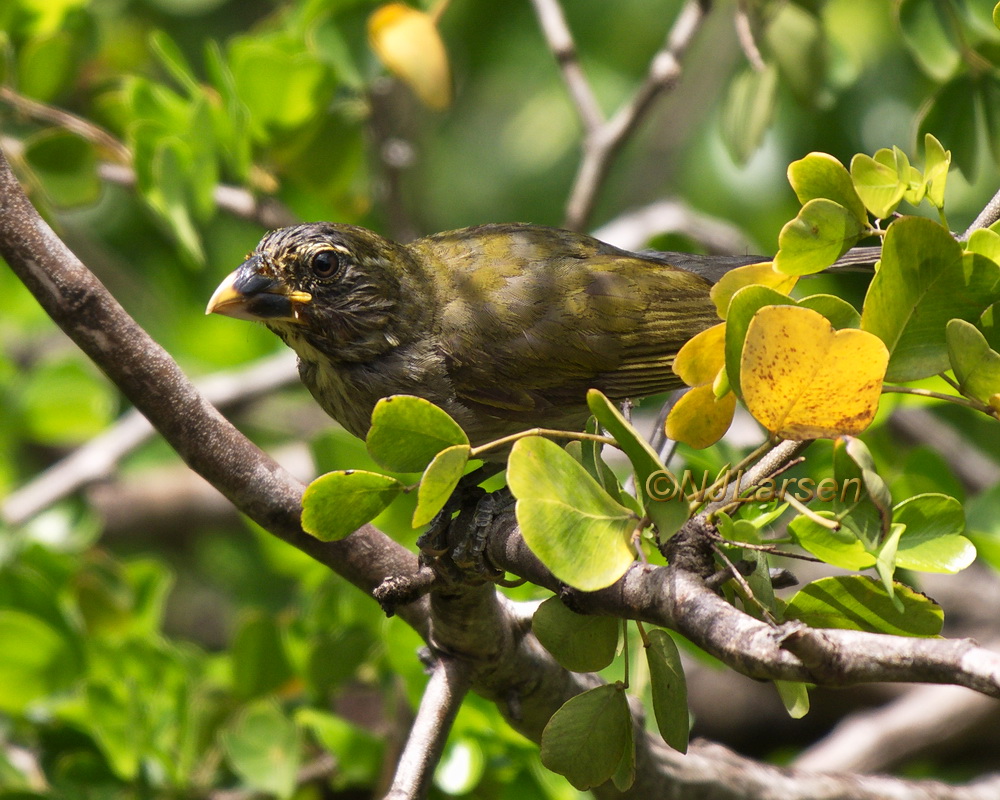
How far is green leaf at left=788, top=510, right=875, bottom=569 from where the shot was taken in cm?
148

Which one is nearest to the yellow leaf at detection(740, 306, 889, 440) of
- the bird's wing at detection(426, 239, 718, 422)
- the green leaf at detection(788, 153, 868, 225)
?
the green leaf at detection(788, 153, 868, 225)

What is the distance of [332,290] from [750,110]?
1330 mm

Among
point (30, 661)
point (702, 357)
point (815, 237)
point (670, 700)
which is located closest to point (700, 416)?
point (702, 357)

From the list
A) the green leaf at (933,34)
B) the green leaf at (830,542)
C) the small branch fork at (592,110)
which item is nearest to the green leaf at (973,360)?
the green leaf at (830,542)

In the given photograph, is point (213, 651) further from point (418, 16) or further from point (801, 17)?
point (801, 17)

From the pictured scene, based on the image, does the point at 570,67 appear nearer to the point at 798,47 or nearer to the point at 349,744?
the point at 798,47

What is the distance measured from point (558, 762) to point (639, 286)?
1841mm

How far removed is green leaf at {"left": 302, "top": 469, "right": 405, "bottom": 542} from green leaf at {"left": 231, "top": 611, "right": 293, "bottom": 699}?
1410 mm

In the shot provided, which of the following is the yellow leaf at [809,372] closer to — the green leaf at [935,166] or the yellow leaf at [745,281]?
the yellow leaf at [745,281]

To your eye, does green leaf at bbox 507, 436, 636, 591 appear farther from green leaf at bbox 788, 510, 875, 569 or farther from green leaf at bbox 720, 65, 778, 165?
green leaf at bbox 720, 65, 778, 165

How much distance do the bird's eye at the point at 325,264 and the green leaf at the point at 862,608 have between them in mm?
1865

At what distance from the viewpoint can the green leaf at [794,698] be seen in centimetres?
154

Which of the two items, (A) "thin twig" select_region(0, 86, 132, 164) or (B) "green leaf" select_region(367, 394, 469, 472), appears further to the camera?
(A) "thin twig" select_region(0, 86, 132, 164)

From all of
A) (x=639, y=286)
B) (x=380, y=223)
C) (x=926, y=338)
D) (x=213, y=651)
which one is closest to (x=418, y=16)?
(x=639, y=286)
